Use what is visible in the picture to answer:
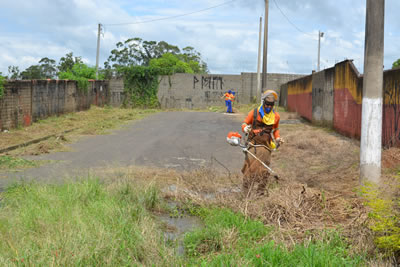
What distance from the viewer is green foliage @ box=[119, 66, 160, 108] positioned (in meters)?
38.9

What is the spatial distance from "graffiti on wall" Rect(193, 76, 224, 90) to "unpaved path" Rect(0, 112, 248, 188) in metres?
21.3

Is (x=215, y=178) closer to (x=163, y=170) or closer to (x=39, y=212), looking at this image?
(x=163, y=170)

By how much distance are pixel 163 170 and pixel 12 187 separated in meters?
3.28

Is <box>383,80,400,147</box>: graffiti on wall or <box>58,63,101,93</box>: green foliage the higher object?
<box>58,63,101,93</box>: green foliage

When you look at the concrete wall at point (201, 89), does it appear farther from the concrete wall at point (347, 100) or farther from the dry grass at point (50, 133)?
the concrete wall at point (347, 100)

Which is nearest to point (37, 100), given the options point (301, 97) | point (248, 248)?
point (301, 97)

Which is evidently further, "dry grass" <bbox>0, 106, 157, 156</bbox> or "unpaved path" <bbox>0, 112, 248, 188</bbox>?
"dry grass" <bbox>0, 106, 157, 156</bbox>

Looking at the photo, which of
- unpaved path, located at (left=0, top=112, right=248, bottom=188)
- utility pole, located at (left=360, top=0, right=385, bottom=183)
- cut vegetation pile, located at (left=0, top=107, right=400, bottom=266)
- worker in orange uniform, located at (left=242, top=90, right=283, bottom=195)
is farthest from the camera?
unpaved path, located at (left=0, top=112, right=248, bottom=188)

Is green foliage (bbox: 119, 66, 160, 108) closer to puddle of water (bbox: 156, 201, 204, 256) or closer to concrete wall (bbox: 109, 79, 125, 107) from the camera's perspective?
concrete wall (bbox: 109, 79, 125, 107)

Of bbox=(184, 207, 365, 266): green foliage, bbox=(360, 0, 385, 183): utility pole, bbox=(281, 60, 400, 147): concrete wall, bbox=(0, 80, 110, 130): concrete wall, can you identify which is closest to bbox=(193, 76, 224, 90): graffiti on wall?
bbox=(0, 80, 110, 130): concrete wall

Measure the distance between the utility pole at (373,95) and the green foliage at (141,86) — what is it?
109 ft

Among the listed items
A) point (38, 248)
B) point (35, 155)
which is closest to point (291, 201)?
point (38, 248)

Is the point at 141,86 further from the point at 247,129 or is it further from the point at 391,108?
the point at 247,129

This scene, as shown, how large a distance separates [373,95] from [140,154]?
7.12 metres
